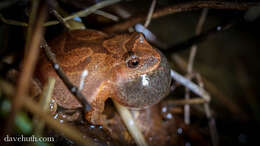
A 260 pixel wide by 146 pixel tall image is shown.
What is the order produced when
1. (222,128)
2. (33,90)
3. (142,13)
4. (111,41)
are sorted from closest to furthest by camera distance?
(33,90)
(111,41)
(142,13)
(222,128)

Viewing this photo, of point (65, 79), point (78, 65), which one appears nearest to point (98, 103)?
point (78, 65)

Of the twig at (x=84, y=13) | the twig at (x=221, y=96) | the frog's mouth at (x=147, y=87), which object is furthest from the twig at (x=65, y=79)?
the twig at (x=221, y=96)

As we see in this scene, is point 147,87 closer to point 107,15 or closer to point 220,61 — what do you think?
point 107,15

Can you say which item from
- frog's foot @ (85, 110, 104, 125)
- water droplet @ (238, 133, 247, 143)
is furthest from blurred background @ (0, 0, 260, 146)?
frog's foot @ (85, 110, 104, 125)

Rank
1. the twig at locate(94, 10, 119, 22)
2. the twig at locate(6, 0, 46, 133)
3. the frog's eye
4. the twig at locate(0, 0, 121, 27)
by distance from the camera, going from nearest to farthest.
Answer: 1. the twig at locate(6, 0, 46, 133)
2. the frog's eye
3. the twig at locate(0, 0, 121, 27)
4. the twig at locate(94, 10, 119, 22)

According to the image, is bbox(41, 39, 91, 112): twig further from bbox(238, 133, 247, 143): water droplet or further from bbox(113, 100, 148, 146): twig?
bbox(238, 133, 247, 143): water droplet

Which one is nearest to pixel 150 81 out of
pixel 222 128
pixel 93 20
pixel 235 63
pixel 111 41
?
pixel 111 41

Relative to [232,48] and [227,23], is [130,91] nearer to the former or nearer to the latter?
[227,23]
